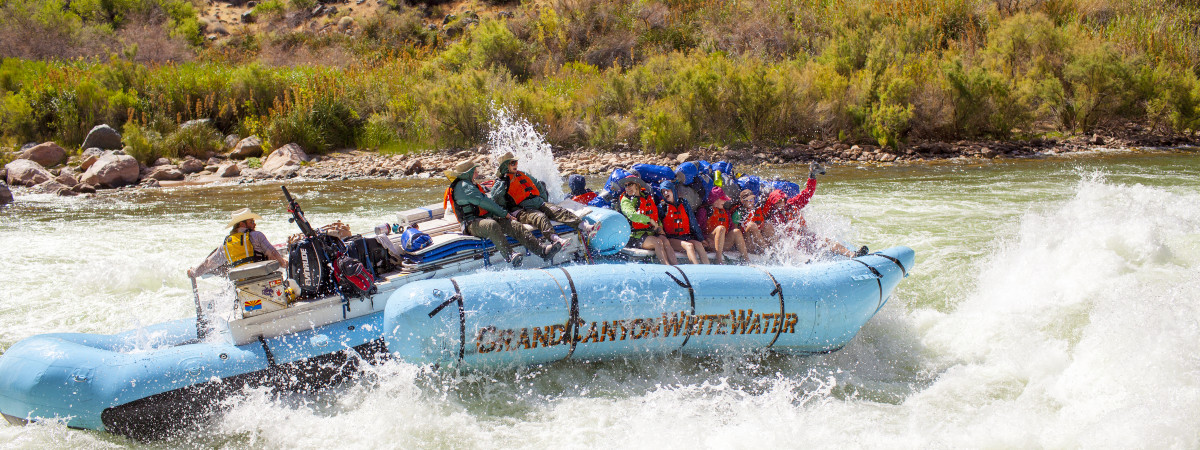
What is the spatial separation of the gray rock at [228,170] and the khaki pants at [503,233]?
13.2 meters

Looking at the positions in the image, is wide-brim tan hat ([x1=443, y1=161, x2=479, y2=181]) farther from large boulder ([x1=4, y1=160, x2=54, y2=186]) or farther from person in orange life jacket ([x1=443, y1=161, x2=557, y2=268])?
large boulder ([x1=4, y1=160, x2=54, y2=186])

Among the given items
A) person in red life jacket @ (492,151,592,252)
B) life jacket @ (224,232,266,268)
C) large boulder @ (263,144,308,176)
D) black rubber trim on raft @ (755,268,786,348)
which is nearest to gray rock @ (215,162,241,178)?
large boulder @ (263,144,308,176)

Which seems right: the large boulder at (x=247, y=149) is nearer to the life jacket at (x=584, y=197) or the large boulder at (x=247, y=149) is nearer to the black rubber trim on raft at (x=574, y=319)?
the life jacket at (x=584, y=197)

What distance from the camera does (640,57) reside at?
27562 mm

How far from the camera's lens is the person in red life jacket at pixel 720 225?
24.5 feet

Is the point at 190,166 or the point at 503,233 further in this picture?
the point at 190,166

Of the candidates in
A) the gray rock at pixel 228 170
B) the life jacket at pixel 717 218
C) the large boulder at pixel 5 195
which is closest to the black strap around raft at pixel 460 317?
the life jacket at pixel 717 218

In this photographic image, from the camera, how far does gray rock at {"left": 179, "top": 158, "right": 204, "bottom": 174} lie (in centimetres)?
1786

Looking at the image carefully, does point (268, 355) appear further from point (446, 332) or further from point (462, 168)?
point (462, 168)

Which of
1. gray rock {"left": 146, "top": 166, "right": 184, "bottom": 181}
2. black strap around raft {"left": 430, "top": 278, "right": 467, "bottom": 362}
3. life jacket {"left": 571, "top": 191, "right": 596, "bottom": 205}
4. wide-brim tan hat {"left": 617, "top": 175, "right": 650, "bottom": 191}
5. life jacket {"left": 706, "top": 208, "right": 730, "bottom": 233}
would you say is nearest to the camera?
black strap around raft {"left": 430, "top": 278, "right": 467, "bottom": 362}

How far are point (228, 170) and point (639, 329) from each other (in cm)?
1487

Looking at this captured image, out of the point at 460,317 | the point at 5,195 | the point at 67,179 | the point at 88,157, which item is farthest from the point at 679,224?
the point at 88,157

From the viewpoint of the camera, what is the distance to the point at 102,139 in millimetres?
18781

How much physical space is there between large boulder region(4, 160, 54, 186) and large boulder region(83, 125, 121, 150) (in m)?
1.95
